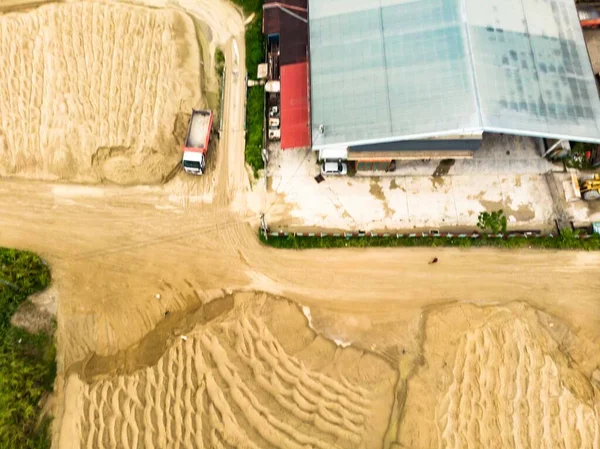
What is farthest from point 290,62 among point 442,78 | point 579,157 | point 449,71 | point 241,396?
point 241,396

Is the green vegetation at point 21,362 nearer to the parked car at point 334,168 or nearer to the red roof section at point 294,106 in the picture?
the red roof section at point 294,106

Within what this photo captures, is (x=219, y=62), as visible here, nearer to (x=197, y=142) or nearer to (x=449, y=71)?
(x=197, y=142)

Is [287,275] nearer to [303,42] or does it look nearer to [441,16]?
[303,42]

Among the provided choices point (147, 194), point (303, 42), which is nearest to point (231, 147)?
point (147, 194)

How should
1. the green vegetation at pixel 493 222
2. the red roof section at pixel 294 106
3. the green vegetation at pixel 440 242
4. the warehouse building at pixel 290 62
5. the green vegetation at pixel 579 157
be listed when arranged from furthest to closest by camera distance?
the green vegetation at pixel 579 157
the warehouse building at pixel 290 62
the red roof section at pixel 294 106
the green vegetation at pixel 440 242
the green vegetation at pixel 493 222

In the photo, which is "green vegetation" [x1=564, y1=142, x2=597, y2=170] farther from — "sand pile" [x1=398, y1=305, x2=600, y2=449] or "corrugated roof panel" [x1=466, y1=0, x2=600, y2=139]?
"sand pile" [x1=398, y1=305, x2=600, y2=449]

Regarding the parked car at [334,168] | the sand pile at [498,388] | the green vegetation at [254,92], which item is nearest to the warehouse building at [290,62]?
the green vegetation at [254,92]

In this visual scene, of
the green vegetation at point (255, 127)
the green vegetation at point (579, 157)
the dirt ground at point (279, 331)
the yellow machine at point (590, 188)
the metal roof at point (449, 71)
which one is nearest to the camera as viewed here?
the dirt ground at point (279, 331)
